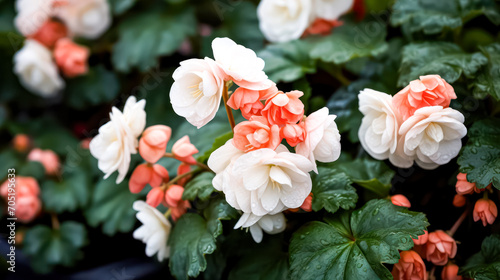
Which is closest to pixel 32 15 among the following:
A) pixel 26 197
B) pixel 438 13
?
pixel 26 197

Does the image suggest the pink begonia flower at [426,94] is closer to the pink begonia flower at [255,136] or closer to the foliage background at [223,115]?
the foliage background at [223,115]

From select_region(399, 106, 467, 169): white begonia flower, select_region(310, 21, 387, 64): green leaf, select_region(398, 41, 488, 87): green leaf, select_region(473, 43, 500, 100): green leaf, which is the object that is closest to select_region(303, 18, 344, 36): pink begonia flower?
select_region(310, 21, 387, 64): green leaf

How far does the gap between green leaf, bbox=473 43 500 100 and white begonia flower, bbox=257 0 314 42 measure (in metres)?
0.40

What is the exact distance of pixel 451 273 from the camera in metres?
0.70

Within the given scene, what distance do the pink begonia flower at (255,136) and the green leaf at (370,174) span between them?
211 mm

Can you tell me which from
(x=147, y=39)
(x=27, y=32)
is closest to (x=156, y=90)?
(x=147, y=39)

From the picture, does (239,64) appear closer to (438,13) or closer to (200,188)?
(200,188)

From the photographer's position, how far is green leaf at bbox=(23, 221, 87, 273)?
1086 millimetres

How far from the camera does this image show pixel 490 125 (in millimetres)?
738

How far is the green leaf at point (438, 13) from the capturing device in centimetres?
89

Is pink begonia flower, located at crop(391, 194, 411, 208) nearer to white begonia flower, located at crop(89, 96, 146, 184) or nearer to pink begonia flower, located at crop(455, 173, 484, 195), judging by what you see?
A: pink begonia flower, located at crop(455, 173, 484, 195)

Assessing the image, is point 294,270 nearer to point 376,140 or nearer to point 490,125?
point 376,140

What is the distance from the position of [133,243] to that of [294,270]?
66 centimetres

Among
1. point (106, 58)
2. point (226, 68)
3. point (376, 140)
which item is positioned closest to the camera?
point (226, 68)
